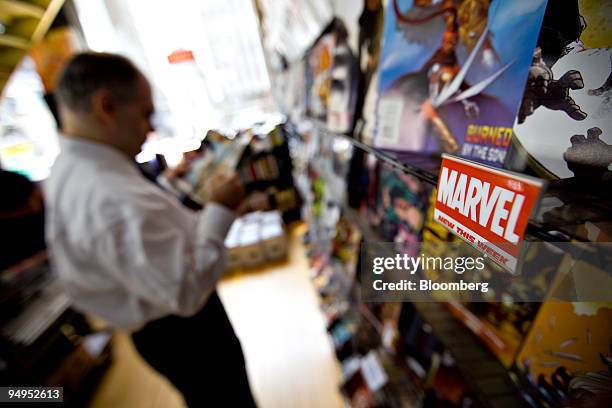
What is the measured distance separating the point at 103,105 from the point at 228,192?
50 cm

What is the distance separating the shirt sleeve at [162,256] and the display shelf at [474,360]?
0.60m

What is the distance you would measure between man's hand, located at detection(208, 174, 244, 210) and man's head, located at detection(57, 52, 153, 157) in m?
0.35

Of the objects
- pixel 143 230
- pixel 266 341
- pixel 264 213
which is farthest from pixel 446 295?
pixel 264 213

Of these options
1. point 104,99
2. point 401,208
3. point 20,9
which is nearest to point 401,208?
point 401,208

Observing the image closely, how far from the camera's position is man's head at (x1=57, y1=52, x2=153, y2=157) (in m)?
0.82

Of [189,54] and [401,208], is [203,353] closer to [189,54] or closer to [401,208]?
[401,208]

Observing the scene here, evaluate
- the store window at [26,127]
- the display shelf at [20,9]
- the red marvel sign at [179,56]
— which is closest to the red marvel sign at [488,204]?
the display shelf at [20,9]

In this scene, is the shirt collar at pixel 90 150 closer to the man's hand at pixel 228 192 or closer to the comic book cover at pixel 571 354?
the man's hand at pixel 228 192

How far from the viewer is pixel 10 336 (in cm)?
160

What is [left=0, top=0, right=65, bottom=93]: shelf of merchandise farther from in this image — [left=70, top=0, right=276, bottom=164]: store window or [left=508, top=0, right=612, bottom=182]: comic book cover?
[left=508, top=0, right=612, bottom=182]: comic book cover

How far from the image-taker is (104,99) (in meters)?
0.83

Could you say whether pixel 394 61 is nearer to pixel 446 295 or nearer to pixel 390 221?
pixel 390 221

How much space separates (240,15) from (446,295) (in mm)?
6148

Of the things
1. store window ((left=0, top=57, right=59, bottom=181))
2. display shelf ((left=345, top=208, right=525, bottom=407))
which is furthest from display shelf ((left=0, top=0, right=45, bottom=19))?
display shelf ((left=345, top=208, right=525, bottom=407))
